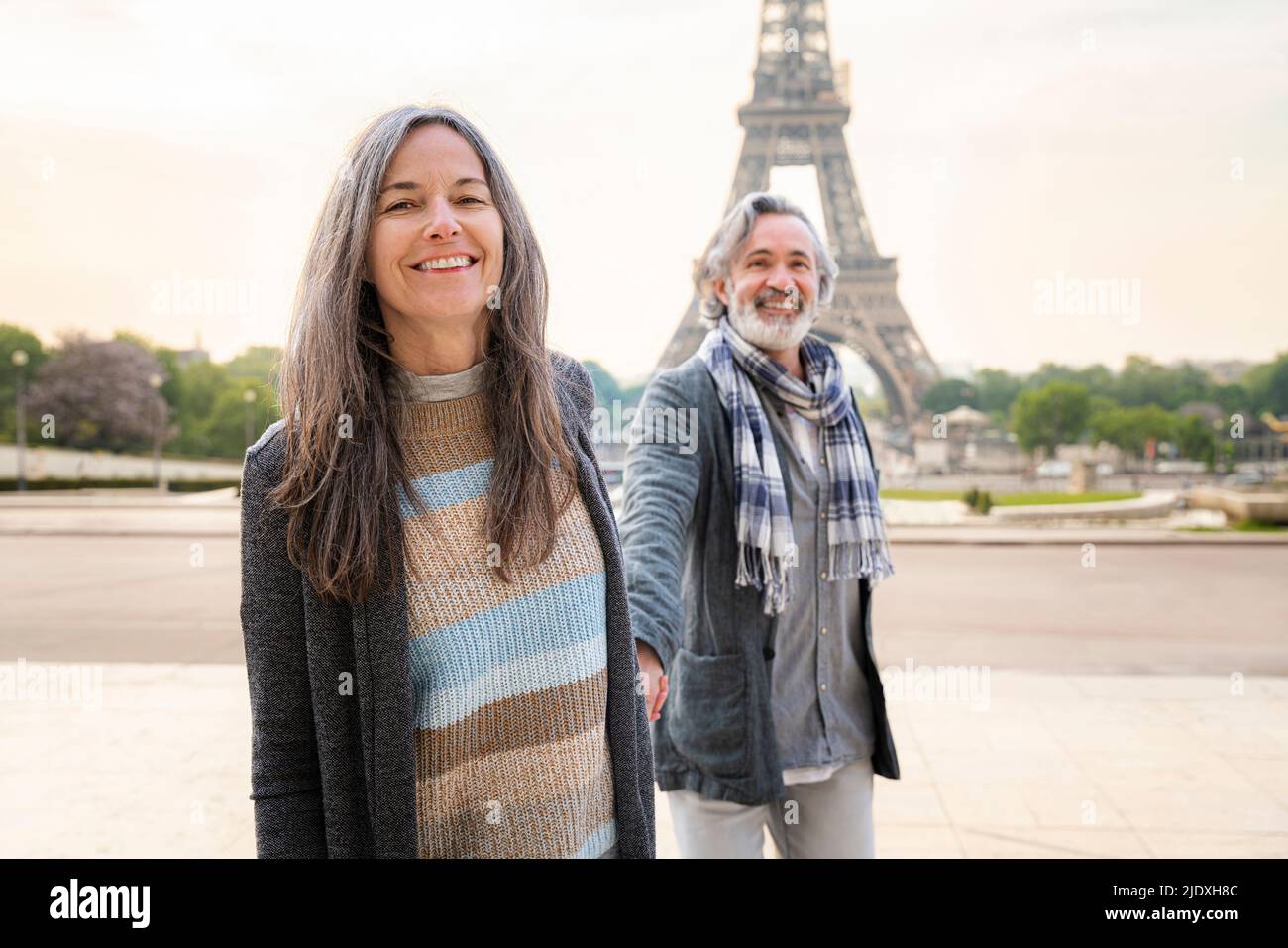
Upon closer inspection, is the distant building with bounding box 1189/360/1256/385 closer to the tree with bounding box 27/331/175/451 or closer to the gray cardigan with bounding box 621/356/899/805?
the tree with bounding box 27/331/175/451

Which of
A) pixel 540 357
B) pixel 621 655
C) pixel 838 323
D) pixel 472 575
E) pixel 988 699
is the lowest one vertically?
pixel 988 699

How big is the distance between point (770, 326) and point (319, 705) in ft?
4.05

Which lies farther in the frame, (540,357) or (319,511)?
(540,357)

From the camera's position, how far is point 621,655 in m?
1.44

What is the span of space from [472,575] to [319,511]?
0.67ft

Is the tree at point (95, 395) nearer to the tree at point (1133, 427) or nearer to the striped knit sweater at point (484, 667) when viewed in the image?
the tree at point (1133, 427)

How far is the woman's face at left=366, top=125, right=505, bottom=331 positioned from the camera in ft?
4.30

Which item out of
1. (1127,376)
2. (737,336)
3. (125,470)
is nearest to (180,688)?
(737,336)

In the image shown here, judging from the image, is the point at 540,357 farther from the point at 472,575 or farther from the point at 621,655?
the point at 621,655

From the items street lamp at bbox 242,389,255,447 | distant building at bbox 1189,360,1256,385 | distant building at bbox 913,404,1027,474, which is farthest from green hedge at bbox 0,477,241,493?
distant building at bbox 1189,360,1256,385

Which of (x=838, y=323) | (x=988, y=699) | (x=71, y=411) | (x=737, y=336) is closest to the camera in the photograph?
(x=737, y=336)

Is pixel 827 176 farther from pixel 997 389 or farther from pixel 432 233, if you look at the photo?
pixel 997 389

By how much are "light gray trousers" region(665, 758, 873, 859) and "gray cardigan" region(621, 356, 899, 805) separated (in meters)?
0.05

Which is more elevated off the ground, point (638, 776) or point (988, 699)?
point (638, 776)
